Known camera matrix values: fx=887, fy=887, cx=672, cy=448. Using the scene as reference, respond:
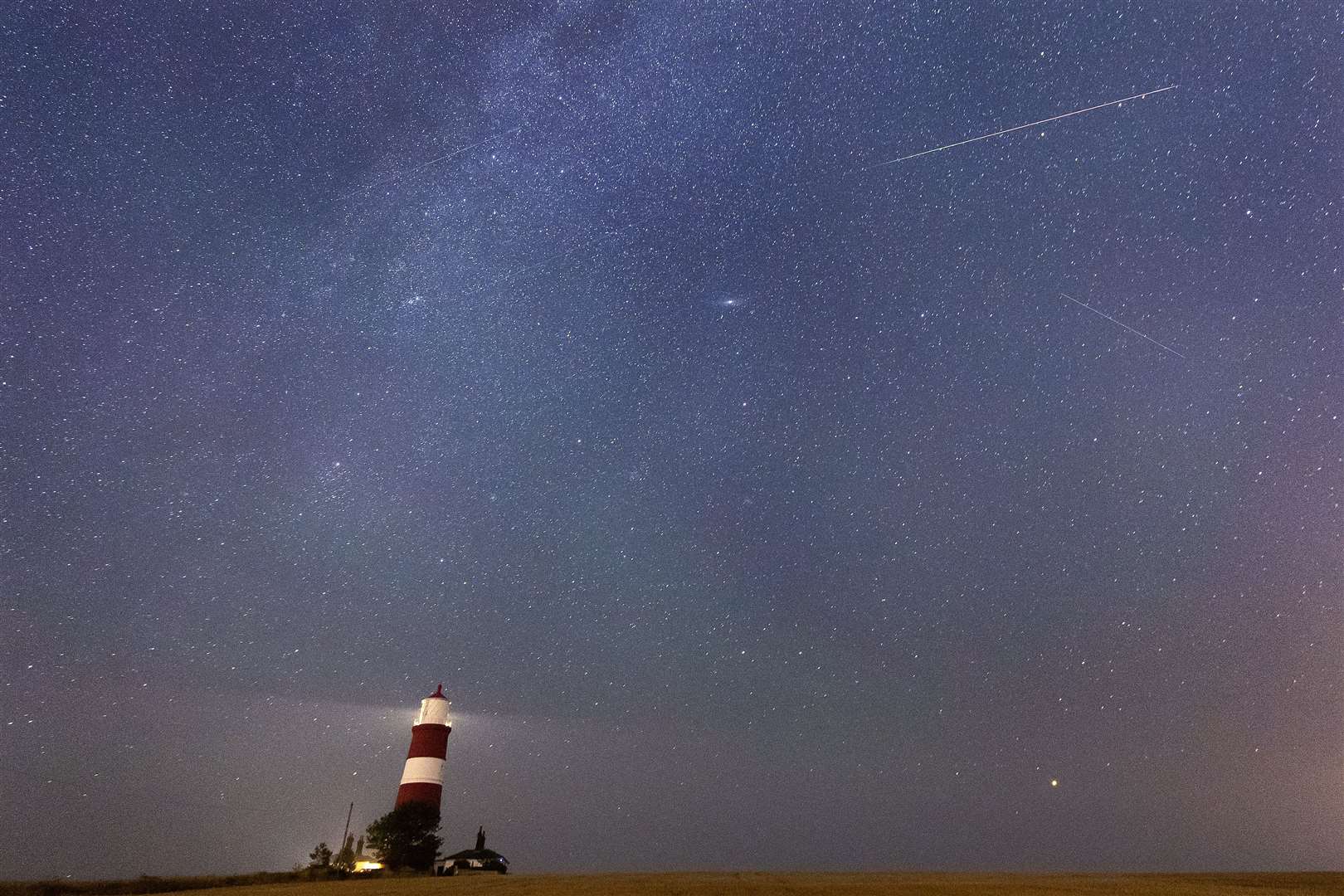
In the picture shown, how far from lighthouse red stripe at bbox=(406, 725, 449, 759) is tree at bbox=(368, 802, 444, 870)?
17.2 feet

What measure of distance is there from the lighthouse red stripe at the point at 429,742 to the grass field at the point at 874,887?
27.9 meters

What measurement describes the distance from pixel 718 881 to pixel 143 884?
2153 centimetres

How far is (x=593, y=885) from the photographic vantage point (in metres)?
25.3

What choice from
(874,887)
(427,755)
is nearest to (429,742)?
(427,755)

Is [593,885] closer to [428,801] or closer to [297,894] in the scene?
[297,894]

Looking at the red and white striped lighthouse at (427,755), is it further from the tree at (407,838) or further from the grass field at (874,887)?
the grass field at (874,887)

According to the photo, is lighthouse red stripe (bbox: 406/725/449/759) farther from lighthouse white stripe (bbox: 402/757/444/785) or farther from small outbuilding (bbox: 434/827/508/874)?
small outbuilding (bbox: 434/827/508/874)

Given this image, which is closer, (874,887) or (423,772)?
(874,887)

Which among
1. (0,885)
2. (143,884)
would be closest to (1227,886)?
(143,884)

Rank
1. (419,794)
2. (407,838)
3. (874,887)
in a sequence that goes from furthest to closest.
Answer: (419,794) < (407,838) < (874,887)

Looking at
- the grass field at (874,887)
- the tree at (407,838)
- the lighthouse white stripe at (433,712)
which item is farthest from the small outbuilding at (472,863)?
the grass field at (874,887)

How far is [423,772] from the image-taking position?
187 feet

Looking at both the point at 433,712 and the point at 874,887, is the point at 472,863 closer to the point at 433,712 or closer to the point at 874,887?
the point at 433,712

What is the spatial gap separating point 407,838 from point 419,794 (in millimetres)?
4898
